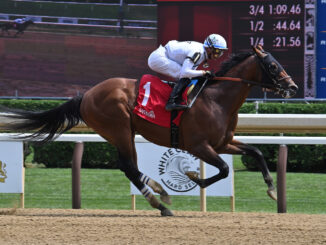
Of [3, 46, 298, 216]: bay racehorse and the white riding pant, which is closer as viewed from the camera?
[3, 46, 298, 216]: bay racehorse

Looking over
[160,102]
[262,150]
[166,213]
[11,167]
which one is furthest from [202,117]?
[262,150]

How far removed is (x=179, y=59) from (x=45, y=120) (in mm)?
1325

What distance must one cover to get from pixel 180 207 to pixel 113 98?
2.08 meters

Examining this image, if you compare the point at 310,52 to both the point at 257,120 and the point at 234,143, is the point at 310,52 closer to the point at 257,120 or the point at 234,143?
the point at 257,120

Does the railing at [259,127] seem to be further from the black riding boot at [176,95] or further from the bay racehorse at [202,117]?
the black riding boot at [176,95]

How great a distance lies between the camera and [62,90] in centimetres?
1344

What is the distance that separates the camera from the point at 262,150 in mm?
10148

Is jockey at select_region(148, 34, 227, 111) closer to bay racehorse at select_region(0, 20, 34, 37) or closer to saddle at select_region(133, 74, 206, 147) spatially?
saddle at select_region(133, 74, 206, 147)

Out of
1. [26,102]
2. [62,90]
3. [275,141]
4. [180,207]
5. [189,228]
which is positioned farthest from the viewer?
[62,90]

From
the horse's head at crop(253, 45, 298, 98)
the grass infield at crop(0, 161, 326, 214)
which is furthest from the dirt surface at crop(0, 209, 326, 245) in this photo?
the grass infield at crop(0, 161, 326, 214)

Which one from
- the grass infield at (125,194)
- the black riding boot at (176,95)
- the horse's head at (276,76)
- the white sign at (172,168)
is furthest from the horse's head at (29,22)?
the horse's head at (276,76)

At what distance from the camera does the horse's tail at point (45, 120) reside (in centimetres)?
623

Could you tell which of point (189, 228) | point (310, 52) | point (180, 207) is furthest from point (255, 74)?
point (310, 52)

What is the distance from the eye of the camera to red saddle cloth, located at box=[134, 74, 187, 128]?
578 cm
